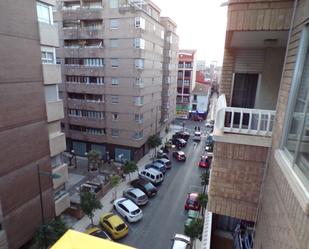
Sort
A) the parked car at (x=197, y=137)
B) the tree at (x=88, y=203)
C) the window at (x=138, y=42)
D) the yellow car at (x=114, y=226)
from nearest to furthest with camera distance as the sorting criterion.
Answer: the yellow car at (x=114, y=226)
the tree at (x=88, y=203)
the window at (x=138, y=42)
the parked car at (x=197, y=137)

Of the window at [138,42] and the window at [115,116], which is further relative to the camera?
the window at [115,116]

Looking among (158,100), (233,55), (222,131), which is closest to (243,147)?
(222,131)

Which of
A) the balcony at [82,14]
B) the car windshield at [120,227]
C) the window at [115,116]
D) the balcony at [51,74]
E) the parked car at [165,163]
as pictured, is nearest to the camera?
the balcony at [51,74]

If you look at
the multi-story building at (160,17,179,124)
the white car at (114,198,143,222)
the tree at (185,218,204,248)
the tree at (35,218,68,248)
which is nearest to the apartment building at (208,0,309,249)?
the tree at (185,218,204,248)

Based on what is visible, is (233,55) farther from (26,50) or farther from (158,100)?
(158,100)

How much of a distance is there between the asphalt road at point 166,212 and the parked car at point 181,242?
0.85 m

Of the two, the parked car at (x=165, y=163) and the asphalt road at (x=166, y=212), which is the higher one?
the parked car at (x=165, y=163)

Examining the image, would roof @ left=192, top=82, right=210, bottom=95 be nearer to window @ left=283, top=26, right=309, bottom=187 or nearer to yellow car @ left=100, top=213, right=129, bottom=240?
yellow car @ left=100, top=213, right=129, bottom=240

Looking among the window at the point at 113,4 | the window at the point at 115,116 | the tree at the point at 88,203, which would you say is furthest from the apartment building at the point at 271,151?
the window at the point at 113,4

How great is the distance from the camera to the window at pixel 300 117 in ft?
10.2

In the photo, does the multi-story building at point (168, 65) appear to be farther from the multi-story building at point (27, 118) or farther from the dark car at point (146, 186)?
the multi-story building at point (27, 118)

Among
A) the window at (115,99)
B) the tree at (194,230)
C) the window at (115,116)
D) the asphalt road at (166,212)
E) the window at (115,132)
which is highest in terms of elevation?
the window at (115,99)

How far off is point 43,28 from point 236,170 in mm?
12169

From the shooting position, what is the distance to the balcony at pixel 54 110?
13133 mm
